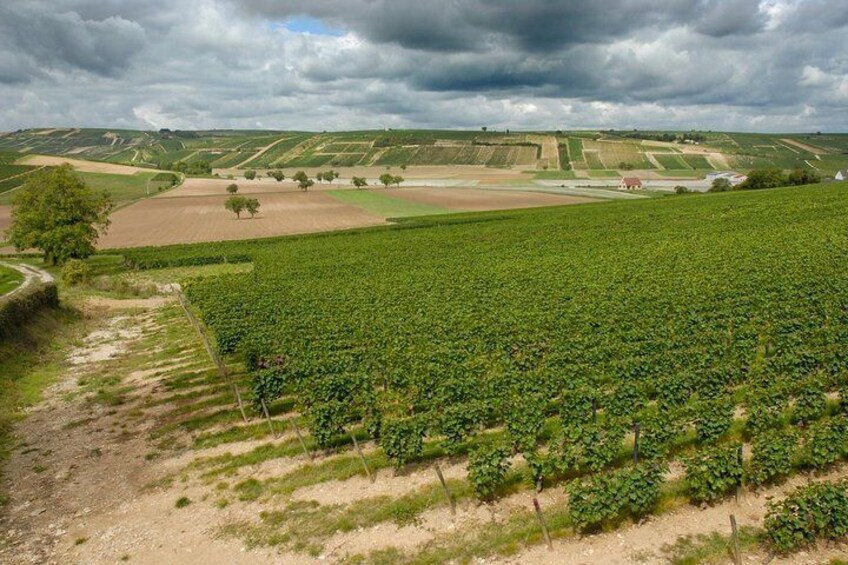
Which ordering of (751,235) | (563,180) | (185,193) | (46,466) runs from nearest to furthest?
(46,466) < (751,235) < (185,193) < (563,180)

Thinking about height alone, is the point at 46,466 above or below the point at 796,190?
below

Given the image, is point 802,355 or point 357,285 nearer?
point 802,355

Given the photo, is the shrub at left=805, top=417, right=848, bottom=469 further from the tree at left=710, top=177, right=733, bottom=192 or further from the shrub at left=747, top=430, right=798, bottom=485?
the tree at left=710, top=177, right=733, bottom=192

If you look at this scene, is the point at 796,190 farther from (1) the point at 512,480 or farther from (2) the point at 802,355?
(1) the point at 512,480

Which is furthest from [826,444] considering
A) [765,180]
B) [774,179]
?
[774,179]

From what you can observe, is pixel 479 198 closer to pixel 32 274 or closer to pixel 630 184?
pixel 630 184

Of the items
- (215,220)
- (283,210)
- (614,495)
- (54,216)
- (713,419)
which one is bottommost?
(215,220)

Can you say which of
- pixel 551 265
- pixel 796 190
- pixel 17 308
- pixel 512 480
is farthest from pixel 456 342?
pixel 796 190
